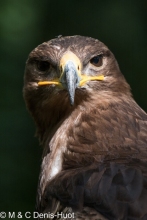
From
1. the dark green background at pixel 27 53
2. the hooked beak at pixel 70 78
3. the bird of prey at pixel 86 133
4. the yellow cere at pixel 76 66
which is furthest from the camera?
the dark green background at pixel 27 53

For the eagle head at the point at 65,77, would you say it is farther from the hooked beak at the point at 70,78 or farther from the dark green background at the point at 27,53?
the dark green background at the point at 27,53

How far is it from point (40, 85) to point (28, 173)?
2461 millimetres

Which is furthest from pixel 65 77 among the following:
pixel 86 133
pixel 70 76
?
pixel 86 133

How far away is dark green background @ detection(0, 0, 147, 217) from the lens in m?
7.88

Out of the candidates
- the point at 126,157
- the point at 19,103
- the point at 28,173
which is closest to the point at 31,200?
the point at 28,173

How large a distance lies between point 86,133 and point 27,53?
2.86 metres

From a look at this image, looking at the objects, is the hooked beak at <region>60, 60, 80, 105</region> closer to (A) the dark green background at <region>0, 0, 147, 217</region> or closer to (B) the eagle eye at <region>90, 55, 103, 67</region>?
(B) the eagle eye at <region>90, 55, 103, 67</region>

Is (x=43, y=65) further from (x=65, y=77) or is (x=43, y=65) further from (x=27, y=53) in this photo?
(x=27, y=53)

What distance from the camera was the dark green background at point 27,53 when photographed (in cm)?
788

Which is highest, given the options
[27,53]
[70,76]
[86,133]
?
[70,76]

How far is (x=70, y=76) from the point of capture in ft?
17.1

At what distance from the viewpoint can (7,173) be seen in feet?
25.8

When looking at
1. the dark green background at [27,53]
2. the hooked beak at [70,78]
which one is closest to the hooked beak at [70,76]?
the hooked beak at [70,78]

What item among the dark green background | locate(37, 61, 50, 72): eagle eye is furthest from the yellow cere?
the dark green background
